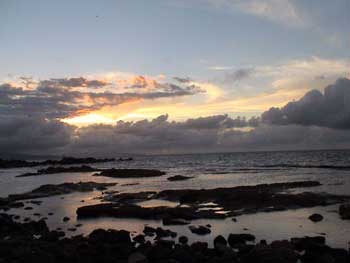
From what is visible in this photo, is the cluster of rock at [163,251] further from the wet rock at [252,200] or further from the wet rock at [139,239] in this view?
the wet rock at [252,200]

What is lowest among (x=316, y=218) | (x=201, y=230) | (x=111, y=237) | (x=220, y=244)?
(x=316, y=218)

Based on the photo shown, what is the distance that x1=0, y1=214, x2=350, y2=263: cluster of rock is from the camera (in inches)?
733

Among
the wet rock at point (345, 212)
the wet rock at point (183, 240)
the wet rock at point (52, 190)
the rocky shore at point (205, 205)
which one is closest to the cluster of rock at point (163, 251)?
the wet rock at point (183, 240)

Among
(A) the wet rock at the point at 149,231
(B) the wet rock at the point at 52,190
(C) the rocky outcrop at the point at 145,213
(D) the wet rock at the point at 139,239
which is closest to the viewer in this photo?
(D) the wet rock at the point at 139,239

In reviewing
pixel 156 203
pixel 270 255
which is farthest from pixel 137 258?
pixel 156 203

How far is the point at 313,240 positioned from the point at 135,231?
11.1 m

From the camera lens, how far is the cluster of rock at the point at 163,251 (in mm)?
18609

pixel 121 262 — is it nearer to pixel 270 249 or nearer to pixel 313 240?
pixel 270 249

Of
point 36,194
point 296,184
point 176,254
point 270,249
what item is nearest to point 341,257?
point 270,249

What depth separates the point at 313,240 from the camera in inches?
870

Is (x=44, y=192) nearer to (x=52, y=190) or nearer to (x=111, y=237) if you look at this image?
(x=52, y=190)

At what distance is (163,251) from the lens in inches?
771

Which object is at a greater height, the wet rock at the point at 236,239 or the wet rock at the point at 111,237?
the wet rock at the point at 111,237

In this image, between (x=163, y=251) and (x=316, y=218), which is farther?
(x=316, y=218)
